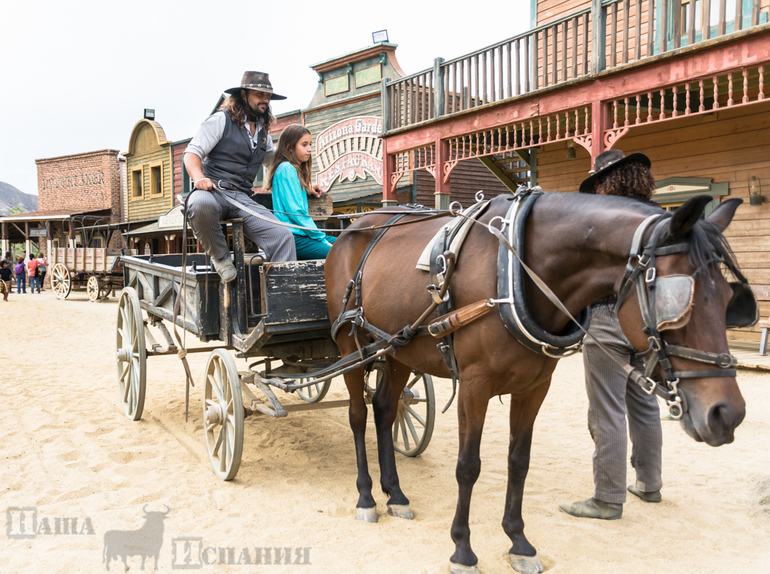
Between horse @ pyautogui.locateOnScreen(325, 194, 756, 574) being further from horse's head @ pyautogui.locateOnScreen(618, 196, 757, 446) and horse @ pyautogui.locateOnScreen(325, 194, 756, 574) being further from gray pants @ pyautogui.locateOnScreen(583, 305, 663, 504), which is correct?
gray pants @ pyautogui.locateOnScreen(583, 305, 663, 504)

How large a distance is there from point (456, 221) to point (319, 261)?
134cm

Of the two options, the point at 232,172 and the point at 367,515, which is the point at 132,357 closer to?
the point at 232,172

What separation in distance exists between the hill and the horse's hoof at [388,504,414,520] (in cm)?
18054

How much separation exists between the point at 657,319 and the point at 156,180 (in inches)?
1032

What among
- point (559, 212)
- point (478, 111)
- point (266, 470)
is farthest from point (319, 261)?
point (478, 111)

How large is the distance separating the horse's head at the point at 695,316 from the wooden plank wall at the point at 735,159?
738 cm

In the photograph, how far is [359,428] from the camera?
373cm

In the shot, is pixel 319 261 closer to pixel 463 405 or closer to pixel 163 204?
pixel 463 405

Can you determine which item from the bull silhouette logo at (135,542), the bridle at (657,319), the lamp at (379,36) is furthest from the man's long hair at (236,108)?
the lamp at (379,36)

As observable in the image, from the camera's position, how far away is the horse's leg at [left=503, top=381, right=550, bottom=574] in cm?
290

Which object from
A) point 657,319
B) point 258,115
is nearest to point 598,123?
point 258,115

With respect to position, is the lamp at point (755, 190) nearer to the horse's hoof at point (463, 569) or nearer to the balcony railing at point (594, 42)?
the balcony railing at point (594, 42)

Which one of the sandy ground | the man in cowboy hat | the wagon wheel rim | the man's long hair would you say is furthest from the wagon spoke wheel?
the man's long hair

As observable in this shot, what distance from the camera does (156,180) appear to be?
25453 mm
